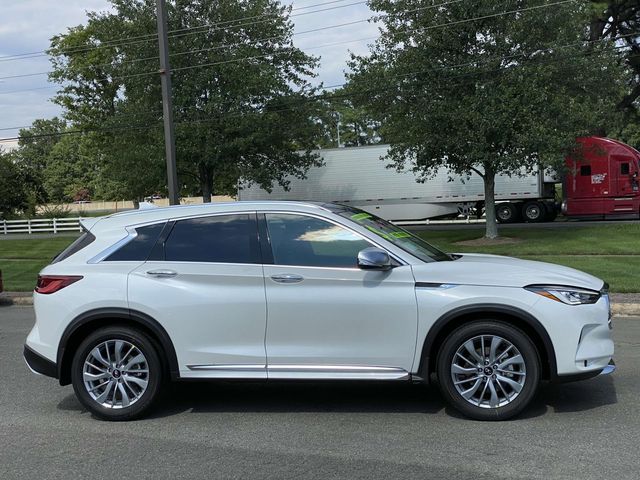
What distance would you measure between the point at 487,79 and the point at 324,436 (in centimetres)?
1557

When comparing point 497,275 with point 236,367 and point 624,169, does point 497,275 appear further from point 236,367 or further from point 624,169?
point 624,169

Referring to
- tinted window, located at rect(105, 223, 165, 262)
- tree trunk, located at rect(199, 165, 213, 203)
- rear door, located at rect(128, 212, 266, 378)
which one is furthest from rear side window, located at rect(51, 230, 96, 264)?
tree trunk, located at rect(199, 165, 213, 203)

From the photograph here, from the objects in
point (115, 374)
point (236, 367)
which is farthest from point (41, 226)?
point (236, 367)

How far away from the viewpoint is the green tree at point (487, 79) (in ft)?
57.3

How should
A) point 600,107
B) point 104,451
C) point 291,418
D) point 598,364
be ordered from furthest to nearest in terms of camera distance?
point 600,107, point 291,418, point 598,364, point 104,451

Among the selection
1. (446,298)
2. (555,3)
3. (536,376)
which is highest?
(555,3)

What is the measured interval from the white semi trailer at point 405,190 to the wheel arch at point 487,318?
2528 centimetres

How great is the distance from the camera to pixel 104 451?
14.5 feet

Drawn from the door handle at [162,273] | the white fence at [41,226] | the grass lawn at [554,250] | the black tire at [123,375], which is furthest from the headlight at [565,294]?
the white fence at [41,226]

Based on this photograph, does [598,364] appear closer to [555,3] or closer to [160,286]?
[160,286]

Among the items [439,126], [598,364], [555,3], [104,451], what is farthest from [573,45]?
[104,451]

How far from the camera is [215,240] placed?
5.15 metres

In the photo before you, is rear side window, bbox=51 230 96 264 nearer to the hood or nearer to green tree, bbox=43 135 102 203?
the hood

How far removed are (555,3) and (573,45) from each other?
130 centimetres
